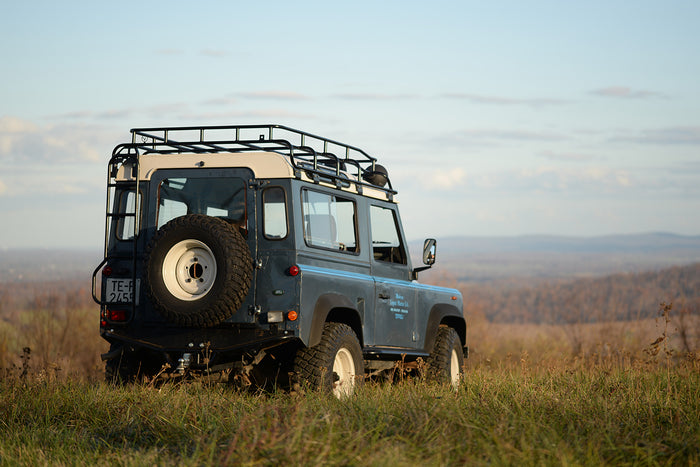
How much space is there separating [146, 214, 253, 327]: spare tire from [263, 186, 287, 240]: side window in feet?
1.21

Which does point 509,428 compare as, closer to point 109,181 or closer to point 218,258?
point 218,258

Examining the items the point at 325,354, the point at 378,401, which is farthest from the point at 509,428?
the point at 325,354

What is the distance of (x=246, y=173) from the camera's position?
7.73 metres

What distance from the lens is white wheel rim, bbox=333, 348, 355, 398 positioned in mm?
8023

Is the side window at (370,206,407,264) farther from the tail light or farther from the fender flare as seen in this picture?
the tail light

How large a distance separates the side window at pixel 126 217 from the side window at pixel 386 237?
101 inches

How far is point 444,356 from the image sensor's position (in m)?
10.0

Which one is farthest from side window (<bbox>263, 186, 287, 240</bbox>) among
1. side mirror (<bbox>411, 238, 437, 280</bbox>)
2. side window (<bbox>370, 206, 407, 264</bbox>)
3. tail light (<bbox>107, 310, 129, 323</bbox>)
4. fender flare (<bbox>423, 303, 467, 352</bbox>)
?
fender flare (<bbox>423, 303, 467, 352</bbox>)

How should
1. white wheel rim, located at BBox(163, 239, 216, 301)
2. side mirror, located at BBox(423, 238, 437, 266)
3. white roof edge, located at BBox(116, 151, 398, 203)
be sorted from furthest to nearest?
side mirror, located at BBox(423, 238, 437, 266) → white roof edge, located at BBox(116, 151, 398, 203) → white wheel rim, located at BBox(163, 239, 216, 301)

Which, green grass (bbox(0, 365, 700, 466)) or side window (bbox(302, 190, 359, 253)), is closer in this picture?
green grass (bbox(0, 365, 700, 466))

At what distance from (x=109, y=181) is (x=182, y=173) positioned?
2.60ft

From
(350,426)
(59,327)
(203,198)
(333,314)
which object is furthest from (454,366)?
(59,327)

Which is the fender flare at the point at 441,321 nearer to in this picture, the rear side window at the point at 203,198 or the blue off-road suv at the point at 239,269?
the blue off-road suv at the point at 239,269

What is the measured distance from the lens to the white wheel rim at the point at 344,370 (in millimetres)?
8023
